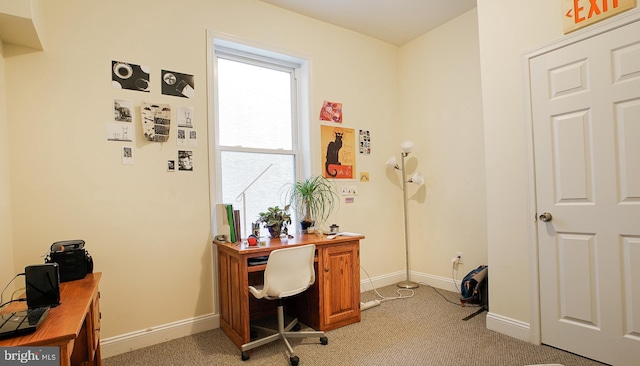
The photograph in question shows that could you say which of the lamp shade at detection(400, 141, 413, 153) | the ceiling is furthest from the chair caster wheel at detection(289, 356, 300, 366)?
the ceiling

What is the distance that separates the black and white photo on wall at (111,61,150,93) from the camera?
7.81ft

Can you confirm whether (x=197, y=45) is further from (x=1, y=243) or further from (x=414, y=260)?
(x=414, y=260)

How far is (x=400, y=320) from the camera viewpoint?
278 centimetres

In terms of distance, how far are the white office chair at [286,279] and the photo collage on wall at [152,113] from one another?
3.74 feet

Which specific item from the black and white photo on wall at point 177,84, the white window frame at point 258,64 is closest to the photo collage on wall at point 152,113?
the black and white photo on wall at point 177,84

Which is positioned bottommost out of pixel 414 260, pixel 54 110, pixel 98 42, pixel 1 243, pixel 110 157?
pixel 414 260

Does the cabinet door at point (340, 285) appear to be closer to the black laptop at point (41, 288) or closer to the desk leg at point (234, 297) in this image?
the desk leg at point (234, 297)

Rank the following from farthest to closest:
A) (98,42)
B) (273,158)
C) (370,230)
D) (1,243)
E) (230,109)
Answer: (370,230) → (273,158) → (230,109) → (98,42) → (1,243)

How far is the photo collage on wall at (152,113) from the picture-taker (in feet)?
7.83

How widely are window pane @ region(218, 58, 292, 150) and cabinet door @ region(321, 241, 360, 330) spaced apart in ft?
4.18

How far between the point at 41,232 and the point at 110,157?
2.12ft

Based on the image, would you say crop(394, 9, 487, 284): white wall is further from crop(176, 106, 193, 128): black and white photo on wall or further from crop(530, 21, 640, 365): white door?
crop(176, 106, 193, 128): black and white photo on wall

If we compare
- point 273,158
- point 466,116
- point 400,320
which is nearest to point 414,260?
point 400,320

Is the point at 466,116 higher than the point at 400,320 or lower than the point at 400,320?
higher
